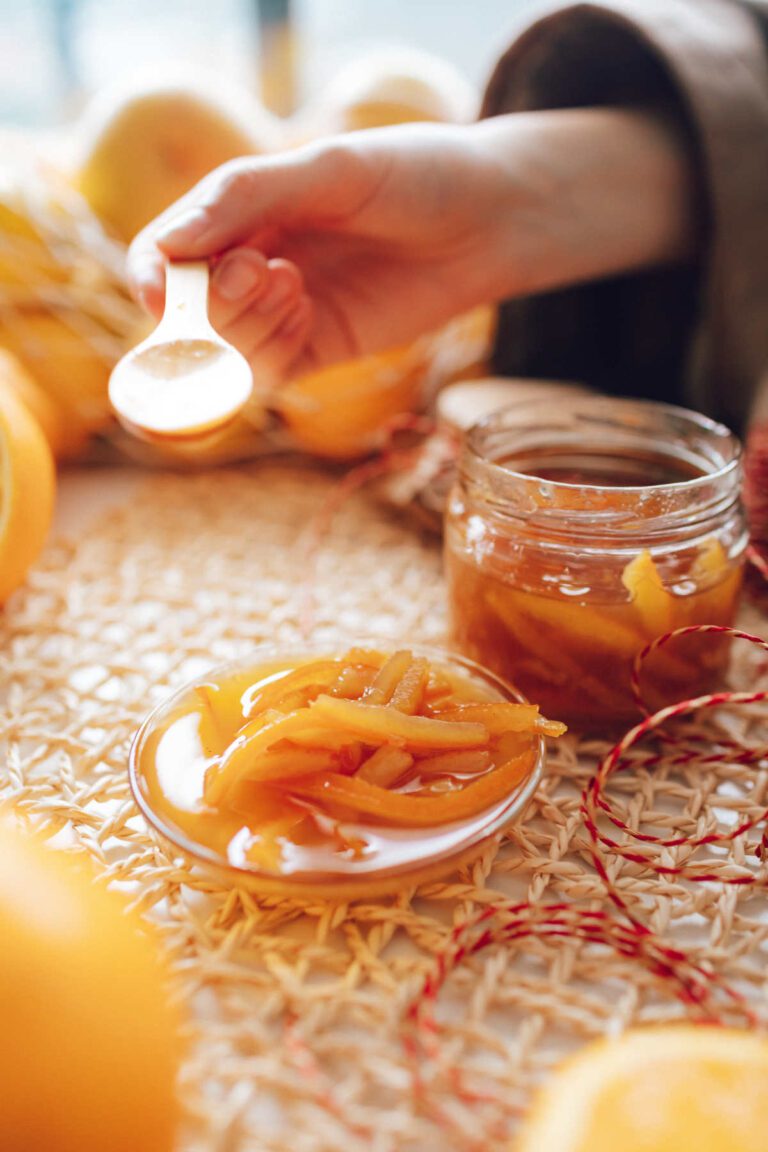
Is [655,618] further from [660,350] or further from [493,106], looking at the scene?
[493,106]

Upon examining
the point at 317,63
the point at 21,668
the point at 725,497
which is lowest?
the point at 21,668

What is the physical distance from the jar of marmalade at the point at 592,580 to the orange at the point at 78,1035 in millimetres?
259

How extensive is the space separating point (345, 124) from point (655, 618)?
2.12 ft

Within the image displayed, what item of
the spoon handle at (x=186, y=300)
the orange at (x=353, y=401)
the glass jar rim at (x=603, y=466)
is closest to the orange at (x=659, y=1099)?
the glass jar rim at (x=603, y=466)

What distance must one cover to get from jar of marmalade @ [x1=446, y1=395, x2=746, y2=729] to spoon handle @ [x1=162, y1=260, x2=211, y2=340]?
171 millimetres

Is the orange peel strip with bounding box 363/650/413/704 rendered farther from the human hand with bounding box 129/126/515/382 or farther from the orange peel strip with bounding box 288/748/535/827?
the human hand with bounding box 129/126/515/382

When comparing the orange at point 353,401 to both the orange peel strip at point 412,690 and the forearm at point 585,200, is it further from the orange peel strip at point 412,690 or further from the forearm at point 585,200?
the orange peel strip at point 412,690

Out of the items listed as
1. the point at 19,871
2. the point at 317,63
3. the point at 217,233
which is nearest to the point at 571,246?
the point at 217,233

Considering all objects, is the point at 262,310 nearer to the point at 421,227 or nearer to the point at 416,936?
the point at 421,227

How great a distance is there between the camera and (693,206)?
889 mm

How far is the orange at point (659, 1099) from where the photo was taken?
29cm

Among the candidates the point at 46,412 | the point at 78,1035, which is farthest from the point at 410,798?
the point at 46,412

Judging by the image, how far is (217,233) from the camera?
2.03 feet

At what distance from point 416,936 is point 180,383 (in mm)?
301
